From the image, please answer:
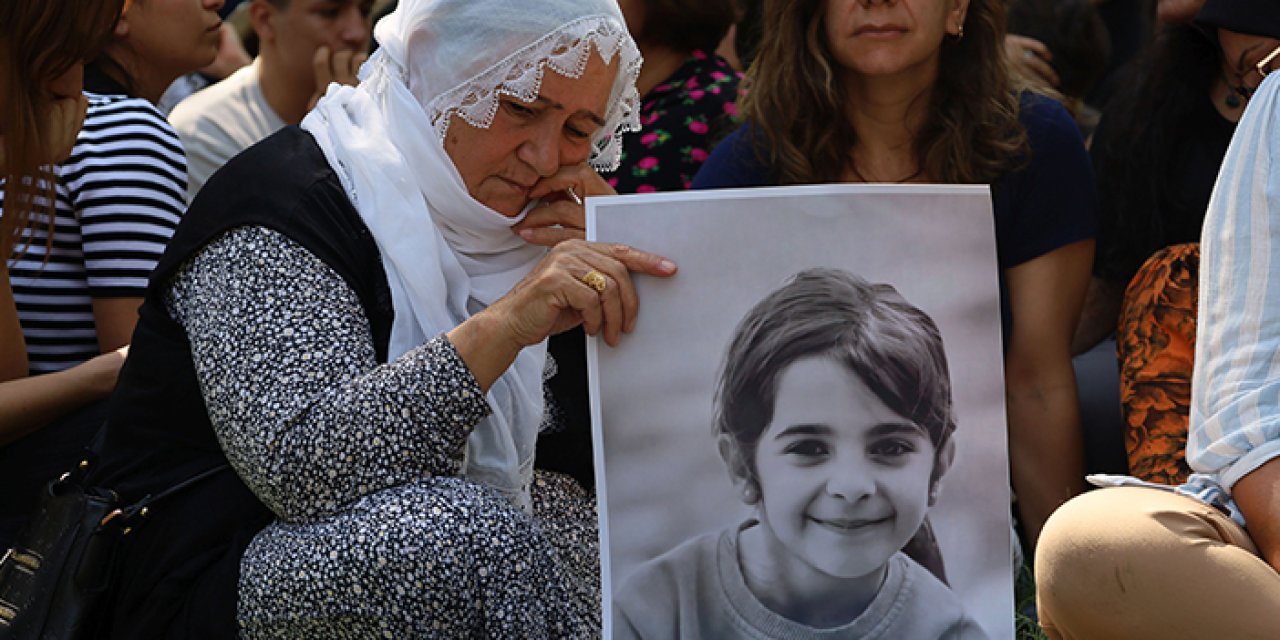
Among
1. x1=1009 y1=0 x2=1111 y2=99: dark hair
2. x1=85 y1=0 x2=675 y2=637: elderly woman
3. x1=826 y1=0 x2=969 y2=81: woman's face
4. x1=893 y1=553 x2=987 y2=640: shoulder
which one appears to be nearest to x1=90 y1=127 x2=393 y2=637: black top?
x1=85 y1=0 x2=675 y2=637: elderly woman

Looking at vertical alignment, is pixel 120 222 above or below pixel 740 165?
above

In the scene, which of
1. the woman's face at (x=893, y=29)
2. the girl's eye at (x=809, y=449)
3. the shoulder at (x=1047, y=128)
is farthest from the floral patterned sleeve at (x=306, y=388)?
the shoulder at (x=1047, y=128)

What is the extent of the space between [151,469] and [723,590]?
89 cm

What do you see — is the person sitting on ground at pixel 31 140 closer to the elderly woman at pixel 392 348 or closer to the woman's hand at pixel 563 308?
the elderly woman at pixel 392 348

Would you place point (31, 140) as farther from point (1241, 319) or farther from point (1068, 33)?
point (1068, 33)

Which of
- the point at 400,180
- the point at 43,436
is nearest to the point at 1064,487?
the point at 400,180

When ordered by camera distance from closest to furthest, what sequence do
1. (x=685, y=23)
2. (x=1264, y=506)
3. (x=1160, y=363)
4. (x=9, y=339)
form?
1. (x=1264, y=506)
2. (x=9, y=339)
3. (x=1160, y=363)
4. (x=685, y=23)

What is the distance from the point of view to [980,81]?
10.2 ft

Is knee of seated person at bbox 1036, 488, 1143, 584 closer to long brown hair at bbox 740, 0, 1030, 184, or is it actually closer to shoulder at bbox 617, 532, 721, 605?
shoulder at bbox 617, 532, 721, 605

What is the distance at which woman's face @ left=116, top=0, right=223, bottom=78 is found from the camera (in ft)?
11.8

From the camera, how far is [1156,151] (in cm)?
330

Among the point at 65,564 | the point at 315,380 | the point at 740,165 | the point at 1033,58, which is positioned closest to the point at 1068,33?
the point at 1033,58

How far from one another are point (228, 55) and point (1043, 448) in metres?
4.25

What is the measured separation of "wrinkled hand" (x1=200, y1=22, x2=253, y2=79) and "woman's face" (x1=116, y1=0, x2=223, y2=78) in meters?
2.31
